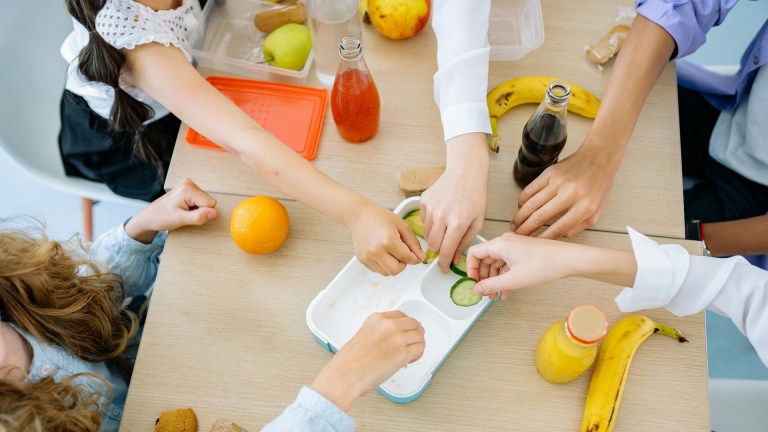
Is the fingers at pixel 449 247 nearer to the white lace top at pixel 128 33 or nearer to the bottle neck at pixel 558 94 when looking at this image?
the bottle neck at pixel 558 94

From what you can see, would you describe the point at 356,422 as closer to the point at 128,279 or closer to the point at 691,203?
the point at 128,279

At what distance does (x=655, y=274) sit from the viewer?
83cm

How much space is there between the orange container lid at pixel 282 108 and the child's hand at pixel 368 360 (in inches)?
14.9

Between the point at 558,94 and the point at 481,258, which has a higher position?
the point at 558,94

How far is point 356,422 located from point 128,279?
56cm

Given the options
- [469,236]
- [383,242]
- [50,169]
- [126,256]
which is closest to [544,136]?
[469,236]

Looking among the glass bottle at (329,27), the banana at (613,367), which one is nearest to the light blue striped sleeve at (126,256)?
the glass bottle at (329,27)

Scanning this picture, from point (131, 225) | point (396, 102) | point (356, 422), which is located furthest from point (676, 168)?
point (131, 225)

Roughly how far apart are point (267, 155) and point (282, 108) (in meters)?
0.17

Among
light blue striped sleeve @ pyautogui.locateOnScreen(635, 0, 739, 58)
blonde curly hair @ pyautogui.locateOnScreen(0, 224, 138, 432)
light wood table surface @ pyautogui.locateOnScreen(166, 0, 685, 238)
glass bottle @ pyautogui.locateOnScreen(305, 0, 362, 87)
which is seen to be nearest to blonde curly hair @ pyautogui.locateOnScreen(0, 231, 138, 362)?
blonde curly hair @ pyautogui.locateOnScreen(0, 224, 138, 432)

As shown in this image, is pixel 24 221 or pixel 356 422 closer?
pixel 356 422

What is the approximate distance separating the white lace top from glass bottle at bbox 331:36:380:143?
31 centimetres

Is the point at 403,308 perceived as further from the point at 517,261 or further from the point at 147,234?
the point at 147,234

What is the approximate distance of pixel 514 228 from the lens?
96cm
